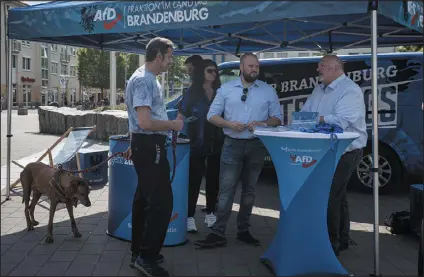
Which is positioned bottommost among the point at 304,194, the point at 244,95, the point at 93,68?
the point at 304,194

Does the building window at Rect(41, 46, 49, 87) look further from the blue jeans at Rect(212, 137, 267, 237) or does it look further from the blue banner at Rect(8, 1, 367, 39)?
Result: the blue jeans at Rect(212, 137, 267, 237)

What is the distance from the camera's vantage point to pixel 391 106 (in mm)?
6855

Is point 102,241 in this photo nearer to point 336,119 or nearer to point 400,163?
point 336,119

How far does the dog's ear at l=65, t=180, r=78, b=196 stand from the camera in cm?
441

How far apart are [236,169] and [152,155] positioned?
3.74ft

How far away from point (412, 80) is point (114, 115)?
891 centimetres

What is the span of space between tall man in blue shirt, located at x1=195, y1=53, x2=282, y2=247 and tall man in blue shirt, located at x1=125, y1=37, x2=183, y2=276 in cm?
90

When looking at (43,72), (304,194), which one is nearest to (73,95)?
(43,72)

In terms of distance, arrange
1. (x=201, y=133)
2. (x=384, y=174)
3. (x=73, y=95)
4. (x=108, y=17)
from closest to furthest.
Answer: (x=108, y=17) → (x=201, y=133) → (x=384, y=174) → (x=73, y=95)

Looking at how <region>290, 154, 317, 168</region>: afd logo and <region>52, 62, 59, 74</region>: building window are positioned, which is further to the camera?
<region>52, 62, 59, 74</region>: building window

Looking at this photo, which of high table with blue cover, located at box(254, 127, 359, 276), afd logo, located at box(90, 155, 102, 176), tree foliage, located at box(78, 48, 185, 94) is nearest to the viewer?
high table with blue cover, located at box(254, 127, 359, 276)

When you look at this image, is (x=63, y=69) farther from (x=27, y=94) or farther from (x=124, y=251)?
(x=124, y=251)

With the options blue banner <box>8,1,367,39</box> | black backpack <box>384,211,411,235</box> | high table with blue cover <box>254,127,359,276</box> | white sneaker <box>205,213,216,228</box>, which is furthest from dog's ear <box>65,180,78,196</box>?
black backpack <box>384,211,411,235</box>

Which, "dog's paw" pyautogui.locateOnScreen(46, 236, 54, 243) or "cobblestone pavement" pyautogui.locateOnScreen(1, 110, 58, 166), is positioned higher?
"cobblestone pavement" pyautogui.locateOnScreen(1, 110, 58, 166)
